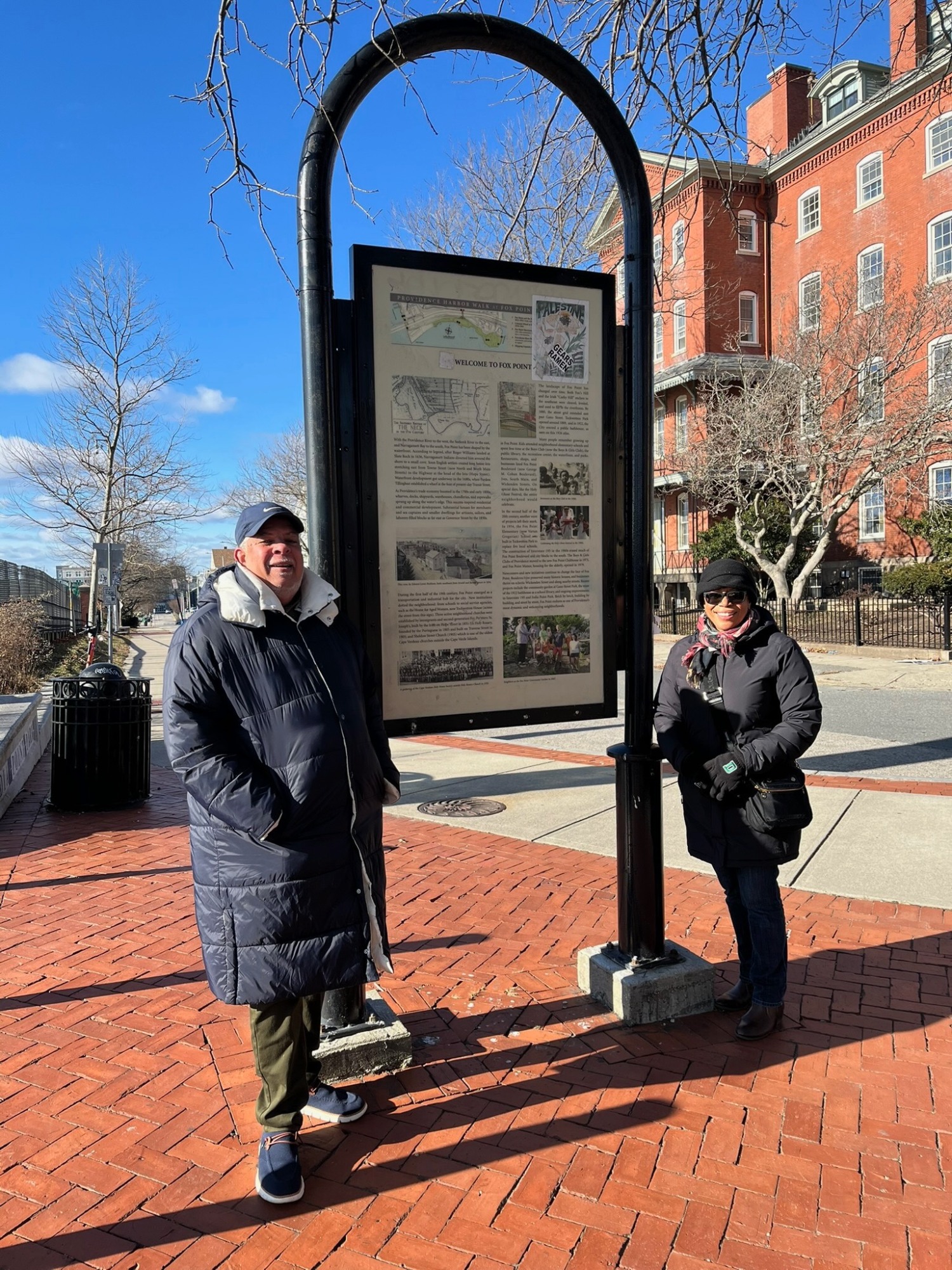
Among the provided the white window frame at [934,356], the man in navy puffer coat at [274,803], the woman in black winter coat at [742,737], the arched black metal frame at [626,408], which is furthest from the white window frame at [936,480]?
the man in navy puffer coat at [274,803]

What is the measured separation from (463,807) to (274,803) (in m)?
4.57

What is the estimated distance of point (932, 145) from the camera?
26.2 meters

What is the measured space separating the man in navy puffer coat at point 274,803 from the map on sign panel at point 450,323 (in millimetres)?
981

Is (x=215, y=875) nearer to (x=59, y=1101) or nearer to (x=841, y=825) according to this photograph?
(x=59, y=1101)

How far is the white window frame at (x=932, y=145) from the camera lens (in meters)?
25.0

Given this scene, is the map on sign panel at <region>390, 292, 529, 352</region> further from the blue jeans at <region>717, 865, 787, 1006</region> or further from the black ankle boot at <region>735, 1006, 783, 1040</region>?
the black ankle boot at <region>735, 1006, 783, 1040</region>

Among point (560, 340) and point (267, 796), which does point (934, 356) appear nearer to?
point (560, 340)

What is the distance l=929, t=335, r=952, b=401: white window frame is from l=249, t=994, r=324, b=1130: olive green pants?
73.1ft

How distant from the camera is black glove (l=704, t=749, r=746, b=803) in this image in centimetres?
312

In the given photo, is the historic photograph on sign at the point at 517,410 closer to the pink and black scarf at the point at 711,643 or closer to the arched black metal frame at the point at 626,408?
the arched black metal frame at the point at 626,408

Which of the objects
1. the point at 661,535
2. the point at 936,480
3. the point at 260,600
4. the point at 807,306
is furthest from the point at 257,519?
the point at 661,535

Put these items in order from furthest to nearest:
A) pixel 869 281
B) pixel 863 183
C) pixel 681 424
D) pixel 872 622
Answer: pixel 681 424
pixel 863 183
pixel 869 281
pixel 872 622

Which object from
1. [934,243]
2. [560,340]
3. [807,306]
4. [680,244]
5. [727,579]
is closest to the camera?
[727,579]

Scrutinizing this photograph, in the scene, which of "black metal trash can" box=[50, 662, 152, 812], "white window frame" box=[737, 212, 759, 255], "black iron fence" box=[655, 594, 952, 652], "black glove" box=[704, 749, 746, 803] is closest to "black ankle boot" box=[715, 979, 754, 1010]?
"black glove" box=[704, 749, 746, 803]
